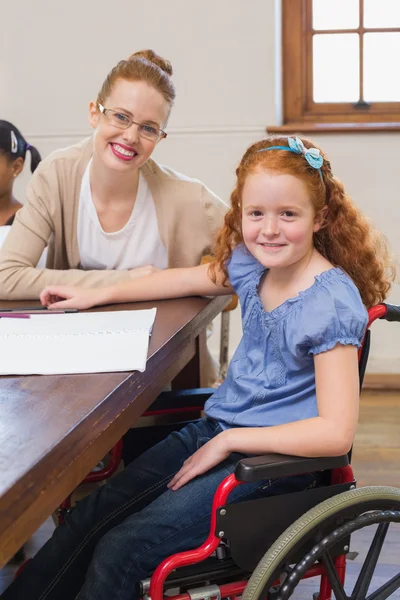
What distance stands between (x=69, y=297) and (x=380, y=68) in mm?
2333

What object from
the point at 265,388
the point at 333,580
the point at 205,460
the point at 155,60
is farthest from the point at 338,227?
the point at 155,60

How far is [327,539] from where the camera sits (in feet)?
3.49

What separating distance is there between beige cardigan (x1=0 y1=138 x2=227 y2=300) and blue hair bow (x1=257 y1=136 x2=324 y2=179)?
22.0 inches

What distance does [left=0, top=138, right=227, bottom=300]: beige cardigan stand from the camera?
176cm

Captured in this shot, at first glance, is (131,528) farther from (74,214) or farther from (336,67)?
(336,67)

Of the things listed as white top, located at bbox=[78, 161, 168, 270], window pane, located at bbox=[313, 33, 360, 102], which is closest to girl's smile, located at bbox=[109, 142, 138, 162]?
white top, located at bbox=[78, 161, 168, 270]

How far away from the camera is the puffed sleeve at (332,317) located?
1.13m

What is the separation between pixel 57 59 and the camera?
3.39m

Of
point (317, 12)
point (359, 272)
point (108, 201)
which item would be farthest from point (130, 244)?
point (317, 12)

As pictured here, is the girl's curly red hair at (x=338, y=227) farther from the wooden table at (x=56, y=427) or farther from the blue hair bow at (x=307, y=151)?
the wooden table at (x=56, y=427)

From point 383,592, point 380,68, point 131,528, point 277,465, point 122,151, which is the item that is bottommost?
point 383,592

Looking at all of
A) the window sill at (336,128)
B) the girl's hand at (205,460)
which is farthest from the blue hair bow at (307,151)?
the window sill at (336,128)

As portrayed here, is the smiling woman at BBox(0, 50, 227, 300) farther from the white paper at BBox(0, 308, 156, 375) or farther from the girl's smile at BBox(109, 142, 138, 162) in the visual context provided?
the white paper at BBox(0, 308, 156, 375)

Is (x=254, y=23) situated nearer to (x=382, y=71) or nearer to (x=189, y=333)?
(x=382, y=71)
